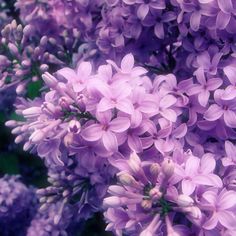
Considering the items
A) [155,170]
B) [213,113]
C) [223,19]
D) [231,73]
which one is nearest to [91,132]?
[155,170]

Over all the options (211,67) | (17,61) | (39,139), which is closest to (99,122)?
(39,139)

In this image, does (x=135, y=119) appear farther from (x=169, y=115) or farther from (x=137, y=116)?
(x=169, y=115)

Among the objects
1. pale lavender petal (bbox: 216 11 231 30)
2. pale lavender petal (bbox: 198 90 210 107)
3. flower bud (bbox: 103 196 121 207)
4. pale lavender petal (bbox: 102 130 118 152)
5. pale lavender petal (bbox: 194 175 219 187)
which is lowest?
pale lavender petal (bbox: 194 175 219 187)

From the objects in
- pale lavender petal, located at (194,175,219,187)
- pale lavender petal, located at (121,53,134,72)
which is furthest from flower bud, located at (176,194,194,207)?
pale lavender petal, located at (121,53,134,72)

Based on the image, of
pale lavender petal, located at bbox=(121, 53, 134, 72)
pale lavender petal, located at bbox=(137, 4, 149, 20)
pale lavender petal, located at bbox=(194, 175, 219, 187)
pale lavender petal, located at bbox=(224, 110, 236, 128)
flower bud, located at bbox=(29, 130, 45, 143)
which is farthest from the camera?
pale lavender petal, located at bbox=(137, 4, 149, 20)

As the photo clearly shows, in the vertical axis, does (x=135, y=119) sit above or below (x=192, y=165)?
above

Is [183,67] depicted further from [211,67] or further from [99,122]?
[99,122]

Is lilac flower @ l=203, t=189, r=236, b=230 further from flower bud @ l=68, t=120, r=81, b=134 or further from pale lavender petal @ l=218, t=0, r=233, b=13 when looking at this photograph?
pale lavender petal @ l=218, t=0, r=233, b=13

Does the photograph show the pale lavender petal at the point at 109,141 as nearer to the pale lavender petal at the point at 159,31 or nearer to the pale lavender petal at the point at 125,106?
the pale lavender petal at the point at 125,106
